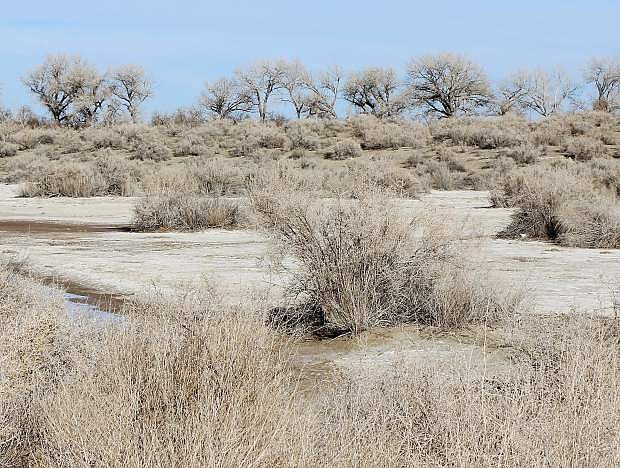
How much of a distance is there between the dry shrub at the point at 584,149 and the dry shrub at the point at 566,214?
15568 millimetres

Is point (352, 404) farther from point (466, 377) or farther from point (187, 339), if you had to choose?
point (187, 339)

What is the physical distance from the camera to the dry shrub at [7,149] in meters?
45.4

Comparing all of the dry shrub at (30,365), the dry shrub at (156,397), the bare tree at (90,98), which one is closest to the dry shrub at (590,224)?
the dry shrub at (30,365)

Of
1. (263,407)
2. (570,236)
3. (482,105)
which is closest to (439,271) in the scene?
(263,407)

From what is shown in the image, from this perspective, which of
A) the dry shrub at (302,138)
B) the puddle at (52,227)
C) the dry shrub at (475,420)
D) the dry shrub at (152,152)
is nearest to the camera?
the dry shrub at (475,420)

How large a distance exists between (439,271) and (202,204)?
12161 mm

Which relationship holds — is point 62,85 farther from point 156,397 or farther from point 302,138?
point 156,397

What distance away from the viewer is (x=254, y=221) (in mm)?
10469

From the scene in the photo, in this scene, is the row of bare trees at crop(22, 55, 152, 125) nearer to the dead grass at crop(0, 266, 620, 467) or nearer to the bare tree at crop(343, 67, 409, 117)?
the bare tree at crop(343, 67, 409, 117)

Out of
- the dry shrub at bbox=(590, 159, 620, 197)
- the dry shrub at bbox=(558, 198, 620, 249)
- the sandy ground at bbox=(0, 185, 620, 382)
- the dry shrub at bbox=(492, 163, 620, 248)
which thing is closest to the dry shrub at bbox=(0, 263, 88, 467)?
the sandy ground at bbox=(0, 185, 620, 382)

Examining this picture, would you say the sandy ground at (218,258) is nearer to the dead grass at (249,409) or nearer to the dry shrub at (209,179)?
the dead grass at (249,409)

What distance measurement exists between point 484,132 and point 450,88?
24.1 meters

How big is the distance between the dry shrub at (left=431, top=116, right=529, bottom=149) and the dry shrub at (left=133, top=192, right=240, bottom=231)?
20.0 meters

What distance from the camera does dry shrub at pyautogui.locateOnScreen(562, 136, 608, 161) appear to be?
115ft
